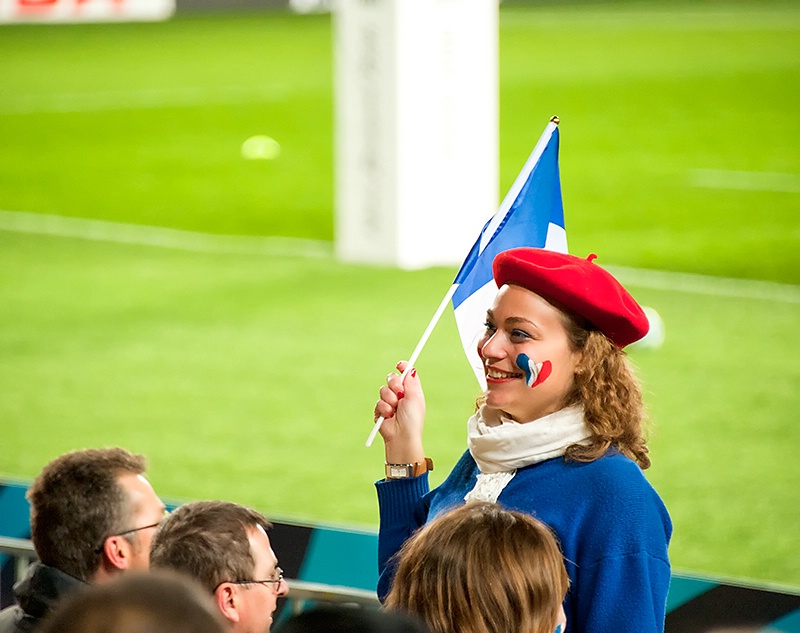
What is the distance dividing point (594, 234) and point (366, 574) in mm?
9033

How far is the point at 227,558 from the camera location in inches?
117

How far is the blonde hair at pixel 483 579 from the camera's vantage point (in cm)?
246

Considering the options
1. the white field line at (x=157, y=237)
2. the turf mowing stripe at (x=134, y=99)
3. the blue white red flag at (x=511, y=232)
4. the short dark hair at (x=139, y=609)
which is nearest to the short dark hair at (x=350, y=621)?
the short dark hair at (x=139, y=609)

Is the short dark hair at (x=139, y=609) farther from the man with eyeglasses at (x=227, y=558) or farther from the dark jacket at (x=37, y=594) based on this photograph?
the dark jacket at (x=37, y=594)

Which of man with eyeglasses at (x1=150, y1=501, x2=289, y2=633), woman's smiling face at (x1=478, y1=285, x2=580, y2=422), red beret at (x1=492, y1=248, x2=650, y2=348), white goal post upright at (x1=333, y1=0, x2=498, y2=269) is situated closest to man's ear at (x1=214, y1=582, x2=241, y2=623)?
man with eyeglasses at (x1=150, y1=501, x2=289, y2=633)

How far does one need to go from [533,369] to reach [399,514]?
482 mm

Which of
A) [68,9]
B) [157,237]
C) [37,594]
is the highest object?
[68,9]

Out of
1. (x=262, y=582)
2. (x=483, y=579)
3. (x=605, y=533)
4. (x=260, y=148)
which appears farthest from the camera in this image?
(x=260, y=148)

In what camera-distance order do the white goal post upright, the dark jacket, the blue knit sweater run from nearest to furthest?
the blue knit sweater
the dark jacket
the white goal post upright

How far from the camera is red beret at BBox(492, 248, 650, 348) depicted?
120 inches

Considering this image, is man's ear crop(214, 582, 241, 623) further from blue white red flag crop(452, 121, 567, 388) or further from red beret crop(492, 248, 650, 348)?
blue white red flag crop(452, 121, 567, 388)

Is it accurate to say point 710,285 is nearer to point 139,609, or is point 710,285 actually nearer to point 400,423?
point 400,423

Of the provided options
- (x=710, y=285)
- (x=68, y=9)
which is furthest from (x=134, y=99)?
(x=710, y=285)

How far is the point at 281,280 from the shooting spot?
39.1 feet
